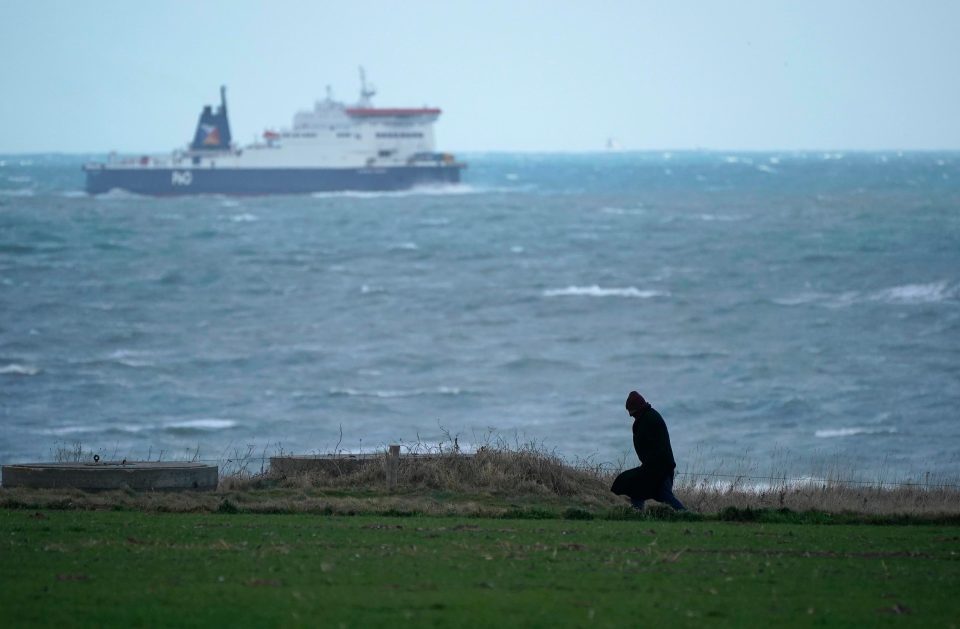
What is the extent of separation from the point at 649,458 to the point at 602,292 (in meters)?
44.7

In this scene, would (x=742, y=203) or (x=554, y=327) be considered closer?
(x=554, y=327)

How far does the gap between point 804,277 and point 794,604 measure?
174ft

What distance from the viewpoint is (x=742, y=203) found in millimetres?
109438

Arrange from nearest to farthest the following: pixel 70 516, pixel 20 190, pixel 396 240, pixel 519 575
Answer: pixel 519 575 < pixel 70 516 < pixel 396 240 < pixel 20 190

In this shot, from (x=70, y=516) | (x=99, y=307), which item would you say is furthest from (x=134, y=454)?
(x=99, y=307)

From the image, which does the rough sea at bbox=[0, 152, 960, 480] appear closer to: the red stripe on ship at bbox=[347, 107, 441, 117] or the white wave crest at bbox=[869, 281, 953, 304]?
the white wave crest at bbox=[869, 281, 953, 304]

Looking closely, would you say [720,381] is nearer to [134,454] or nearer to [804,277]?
[134,454]

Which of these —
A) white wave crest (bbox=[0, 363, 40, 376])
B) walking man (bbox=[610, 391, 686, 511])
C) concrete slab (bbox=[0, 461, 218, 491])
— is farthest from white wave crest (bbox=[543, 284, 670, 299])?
walking man (bbox=[610, 391, 686, 511])

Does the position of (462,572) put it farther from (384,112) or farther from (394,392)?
(384,112)

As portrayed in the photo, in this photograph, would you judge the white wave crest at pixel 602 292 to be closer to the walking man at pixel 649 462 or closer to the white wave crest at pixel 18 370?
the white wave crest at pixel 18 370

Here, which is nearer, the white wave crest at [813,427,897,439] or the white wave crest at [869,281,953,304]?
the white wave crest at [813,427,897,439]

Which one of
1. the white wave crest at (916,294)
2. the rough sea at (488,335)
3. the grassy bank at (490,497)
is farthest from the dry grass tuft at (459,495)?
the white wave crest at (916,294)

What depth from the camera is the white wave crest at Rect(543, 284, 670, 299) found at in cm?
5638

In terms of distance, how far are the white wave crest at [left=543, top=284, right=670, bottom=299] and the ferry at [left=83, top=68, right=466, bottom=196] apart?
57.5 m
